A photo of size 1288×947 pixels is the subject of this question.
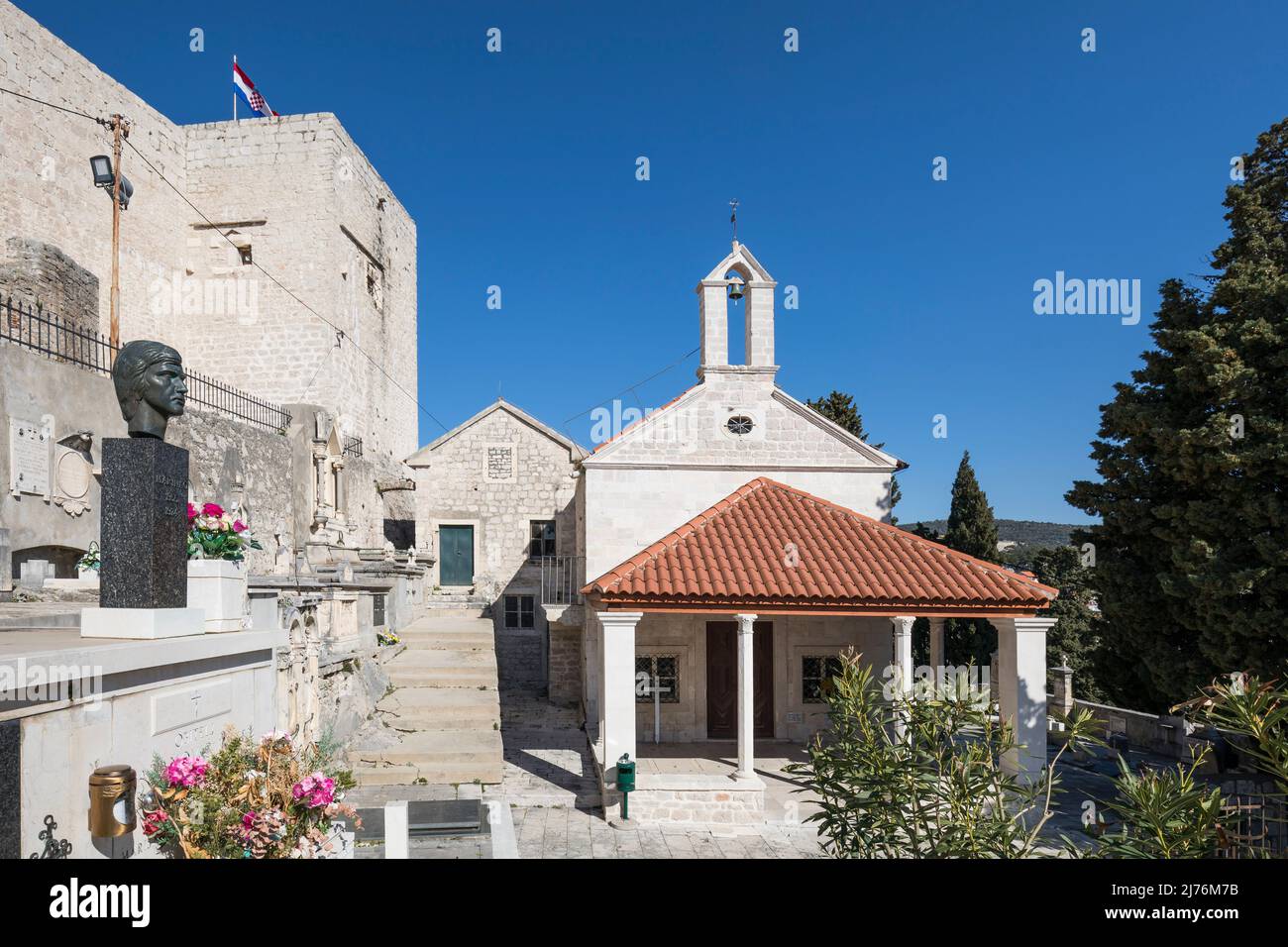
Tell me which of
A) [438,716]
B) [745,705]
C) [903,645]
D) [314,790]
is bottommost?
[438,716]

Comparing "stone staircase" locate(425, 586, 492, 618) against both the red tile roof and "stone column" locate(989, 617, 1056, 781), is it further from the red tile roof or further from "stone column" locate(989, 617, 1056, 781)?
"stone column" locate(989, 617, 1056, 781)

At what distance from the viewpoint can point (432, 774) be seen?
1169 cm

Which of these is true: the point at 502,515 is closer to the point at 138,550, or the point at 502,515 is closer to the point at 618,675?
the point at 618,675

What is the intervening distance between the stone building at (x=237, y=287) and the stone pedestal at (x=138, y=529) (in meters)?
5.86

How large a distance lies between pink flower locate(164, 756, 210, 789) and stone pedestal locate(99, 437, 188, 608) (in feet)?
5.36

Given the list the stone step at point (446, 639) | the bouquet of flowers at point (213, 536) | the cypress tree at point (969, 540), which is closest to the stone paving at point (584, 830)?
the stone step at point (446, 639)

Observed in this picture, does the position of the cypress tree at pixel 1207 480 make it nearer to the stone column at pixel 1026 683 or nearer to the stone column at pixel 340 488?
the stone column at pixel 1026 683

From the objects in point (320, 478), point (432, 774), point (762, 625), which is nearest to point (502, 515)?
point (320, 478)

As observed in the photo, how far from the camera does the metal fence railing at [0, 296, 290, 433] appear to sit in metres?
11.6

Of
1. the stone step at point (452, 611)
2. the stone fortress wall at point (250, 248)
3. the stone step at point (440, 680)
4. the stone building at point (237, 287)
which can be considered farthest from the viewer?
the stone fortress wall at point (250, 248)

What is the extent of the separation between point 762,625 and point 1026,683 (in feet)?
18.1

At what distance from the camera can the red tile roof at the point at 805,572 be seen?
11.7 metres
